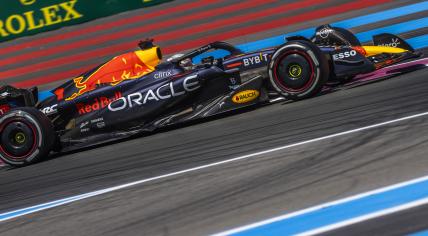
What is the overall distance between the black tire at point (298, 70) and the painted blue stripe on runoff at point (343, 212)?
3342 mm

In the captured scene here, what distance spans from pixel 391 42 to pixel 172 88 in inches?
103

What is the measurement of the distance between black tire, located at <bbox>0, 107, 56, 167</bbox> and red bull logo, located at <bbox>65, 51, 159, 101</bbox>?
0.49m

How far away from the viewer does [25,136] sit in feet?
25.9

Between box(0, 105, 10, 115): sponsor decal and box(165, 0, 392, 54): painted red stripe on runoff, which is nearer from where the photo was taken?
box(0, 105, 10, 115): sponsor decal

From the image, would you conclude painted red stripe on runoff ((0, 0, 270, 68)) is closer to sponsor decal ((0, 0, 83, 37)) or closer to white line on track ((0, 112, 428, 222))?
sponsor decal ((0, 0, 83, 37))

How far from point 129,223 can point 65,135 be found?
3835 mm

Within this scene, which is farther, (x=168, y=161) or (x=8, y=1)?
(x=8, y=1)

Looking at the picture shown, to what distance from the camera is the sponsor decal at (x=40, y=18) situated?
10859 millimetres

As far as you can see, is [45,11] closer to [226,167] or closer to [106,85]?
[106,85]

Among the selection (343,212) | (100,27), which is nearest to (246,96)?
(343,212)

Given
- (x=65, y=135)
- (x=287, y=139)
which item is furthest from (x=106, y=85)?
(x=287, y=139)

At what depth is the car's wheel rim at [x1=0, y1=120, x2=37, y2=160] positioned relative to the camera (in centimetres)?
786

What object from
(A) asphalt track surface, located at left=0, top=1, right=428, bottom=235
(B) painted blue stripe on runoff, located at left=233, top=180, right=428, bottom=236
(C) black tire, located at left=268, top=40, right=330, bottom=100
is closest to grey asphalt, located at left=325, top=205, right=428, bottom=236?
(A) asphalt track surface, located at left=0, top=1, right=428, bottom=235

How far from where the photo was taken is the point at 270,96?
25.3 feet
